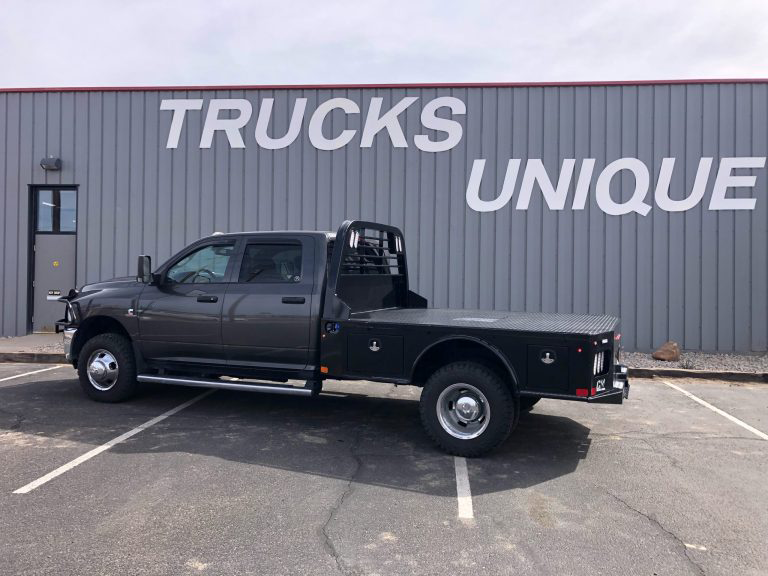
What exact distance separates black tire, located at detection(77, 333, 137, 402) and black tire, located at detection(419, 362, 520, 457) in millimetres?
3531

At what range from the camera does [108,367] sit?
7281 millimetres

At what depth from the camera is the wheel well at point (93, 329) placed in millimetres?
7402

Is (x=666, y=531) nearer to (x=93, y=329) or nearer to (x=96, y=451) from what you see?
(x=96, y=451)

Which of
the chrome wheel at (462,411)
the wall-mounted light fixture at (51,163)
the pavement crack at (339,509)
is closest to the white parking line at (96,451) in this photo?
the pavement crack at (339,509)

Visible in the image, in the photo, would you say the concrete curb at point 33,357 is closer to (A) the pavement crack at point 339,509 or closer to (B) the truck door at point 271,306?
(B) the truck door at point 271,306

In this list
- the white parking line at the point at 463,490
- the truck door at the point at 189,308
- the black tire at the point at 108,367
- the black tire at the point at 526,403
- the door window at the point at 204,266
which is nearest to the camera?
the white parking line at the point at 463,490

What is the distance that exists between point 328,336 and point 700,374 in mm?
6660

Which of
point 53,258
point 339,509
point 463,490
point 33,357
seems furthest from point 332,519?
point 53,258

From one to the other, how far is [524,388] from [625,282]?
7.48 m

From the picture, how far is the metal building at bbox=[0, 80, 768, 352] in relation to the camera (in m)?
11.9

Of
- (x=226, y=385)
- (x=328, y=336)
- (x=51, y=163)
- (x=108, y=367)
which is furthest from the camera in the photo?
(x=51, y=163)

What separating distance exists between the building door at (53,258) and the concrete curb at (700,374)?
10.7 m

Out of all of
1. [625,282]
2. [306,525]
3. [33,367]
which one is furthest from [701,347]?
[33,367]

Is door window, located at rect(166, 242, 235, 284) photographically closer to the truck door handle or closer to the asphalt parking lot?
the truck door handle
